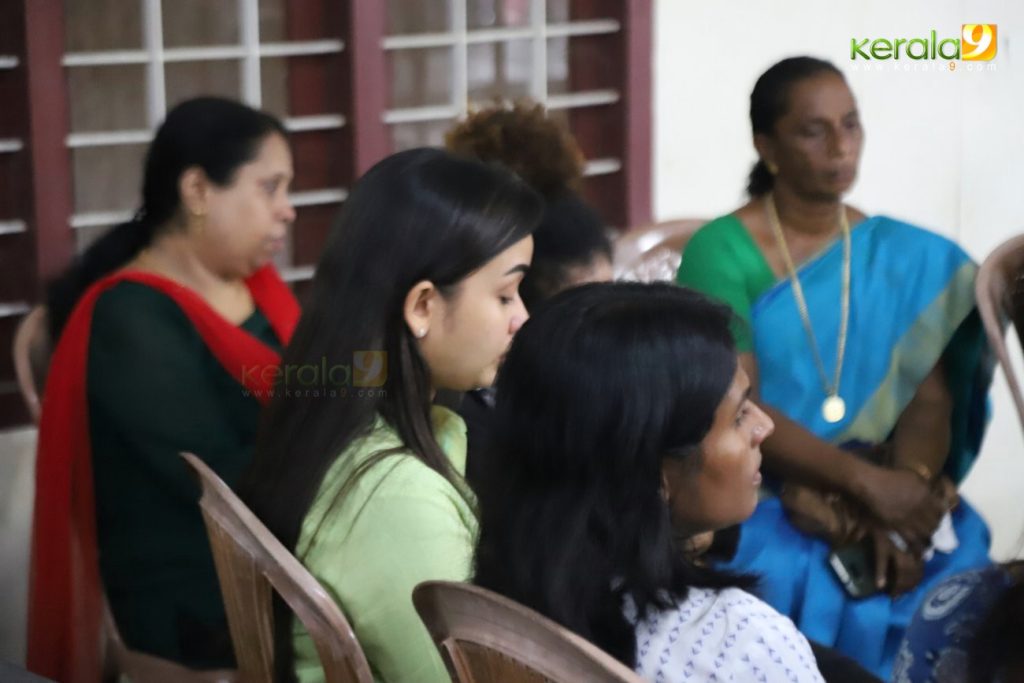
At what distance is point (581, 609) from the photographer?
119cm

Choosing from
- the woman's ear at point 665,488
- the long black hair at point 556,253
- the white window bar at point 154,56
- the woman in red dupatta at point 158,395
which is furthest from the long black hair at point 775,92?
the woman's ear at point 665,488

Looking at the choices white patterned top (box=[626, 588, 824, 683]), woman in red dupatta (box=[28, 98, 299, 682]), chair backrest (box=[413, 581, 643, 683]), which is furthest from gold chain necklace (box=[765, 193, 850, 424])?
chair backrest (box=[413, 581, 643, 683])

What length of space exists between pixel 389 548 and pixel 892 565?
1.00m

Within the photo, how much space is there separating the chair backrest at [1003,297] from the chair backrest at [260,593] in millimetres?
1185

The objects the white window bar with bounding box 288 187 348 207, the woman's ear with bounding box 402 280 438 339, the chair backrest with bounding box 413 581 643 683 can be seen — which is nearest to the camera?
the chair backrest with bounding box 413 581 643 683

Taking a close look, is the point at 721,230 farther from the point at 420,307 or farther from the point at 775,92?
the point at 420,307

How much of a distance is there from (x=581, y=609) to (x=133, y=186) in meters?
1.76

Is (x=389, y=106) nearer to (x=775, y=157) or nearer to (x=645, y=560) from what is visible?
(x=775, y=157)

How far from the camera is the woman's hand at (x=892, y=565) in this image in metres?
2.11

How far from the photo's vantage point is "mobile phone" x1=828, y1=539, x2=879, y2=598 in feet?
6.90

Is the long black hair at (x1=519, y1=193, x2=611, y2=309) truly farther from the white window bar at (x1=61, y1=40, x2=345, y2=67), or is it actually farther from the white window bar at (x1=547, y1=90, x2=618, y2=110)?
the white window bar at (x1=547, y1=90, x2=618, y2=110)

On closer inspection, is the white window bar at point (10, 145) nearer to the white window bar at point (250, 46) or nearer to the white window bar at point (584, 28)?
the white window bar at point (250, 46)

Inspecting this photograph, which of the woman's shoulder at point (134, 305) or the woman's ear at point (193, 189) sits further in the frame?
the woman's ear at point (193, 189)

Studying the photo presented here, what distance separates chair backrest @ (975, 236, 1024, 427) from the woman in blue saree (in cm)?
7
